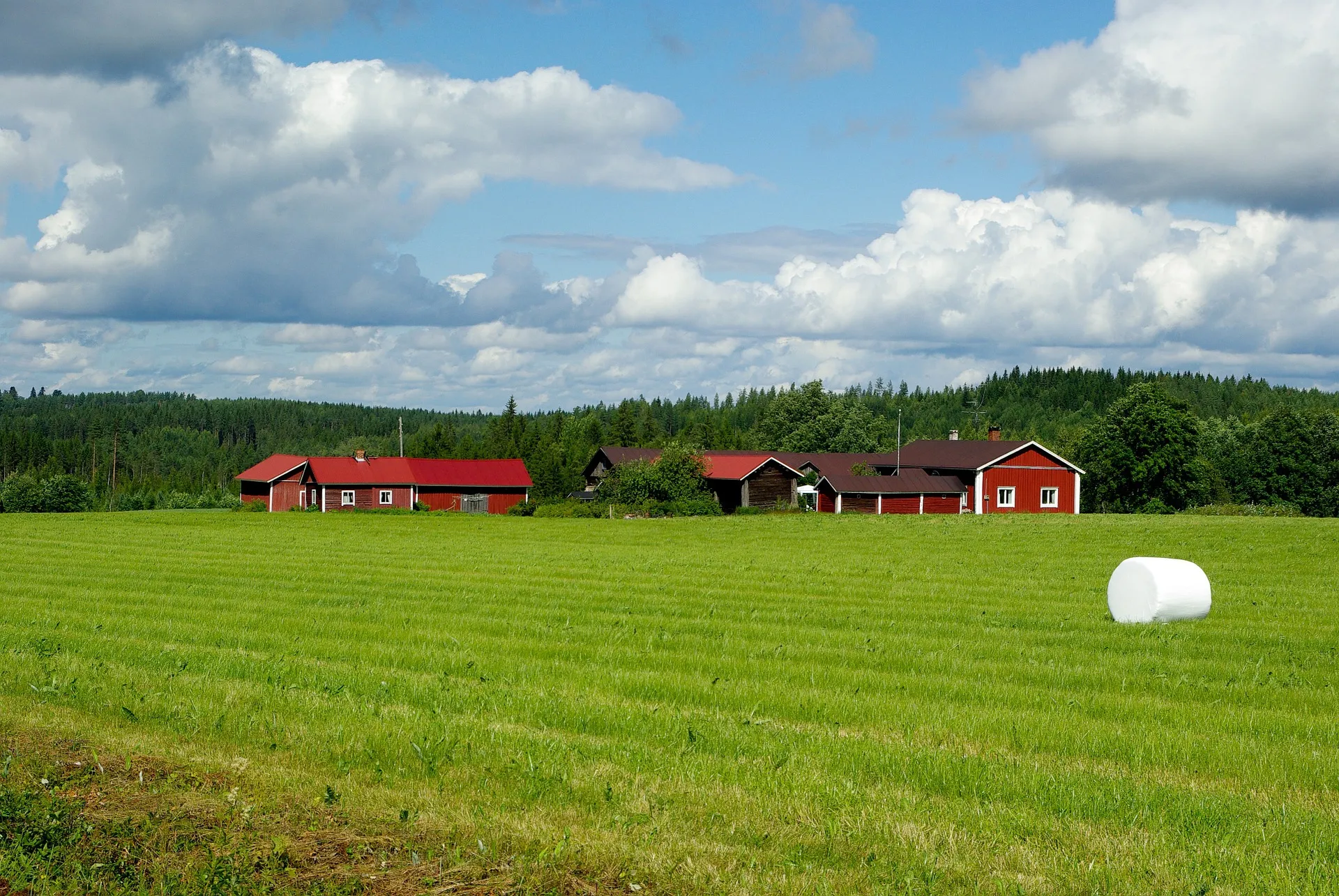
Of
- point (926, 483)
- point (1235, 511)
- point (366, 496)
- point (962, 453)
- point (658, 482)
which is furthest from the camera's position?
point (366, 496)

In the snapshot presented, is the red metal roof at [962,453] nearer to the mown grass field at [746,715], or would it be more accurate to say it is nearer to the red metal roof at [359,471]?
the red metal roof at [359,471]

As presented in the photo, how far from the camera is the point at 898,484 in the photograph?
74.1 meters

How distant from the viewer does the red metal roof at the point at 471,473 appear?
9094 cm

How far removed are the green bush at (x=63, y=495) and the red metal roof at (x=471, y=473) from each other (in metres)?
32.1

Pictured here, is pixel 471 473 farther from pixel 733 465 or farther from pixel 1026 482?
pixel 1026 482

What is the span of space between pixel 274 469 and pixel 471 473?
15.7m

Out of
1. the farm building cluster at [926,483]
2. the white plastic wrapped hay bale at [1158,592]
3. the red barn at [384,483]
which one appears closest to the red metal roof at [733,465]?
the farm building cluster at [926,483]

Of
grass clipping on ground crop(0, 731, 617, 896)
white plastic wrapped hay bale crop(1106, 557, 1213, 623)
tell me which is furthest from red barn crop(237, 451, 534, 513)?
grass clipping on ground crop(0, 731, 617, 896)

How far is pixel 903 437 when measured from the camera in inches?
6629

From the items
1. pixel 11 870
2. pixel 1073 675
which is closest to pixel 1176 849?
pixel 1073 675

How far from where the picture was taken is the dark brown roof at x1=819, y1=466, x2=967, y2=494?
2872 inches

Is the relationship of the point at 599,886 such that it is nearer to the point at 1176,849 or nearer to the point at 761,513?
the point at 1176,849

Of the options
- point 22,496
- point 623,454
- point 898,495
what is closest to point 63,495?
point 22,496

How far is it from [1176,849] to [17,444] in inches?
7310
